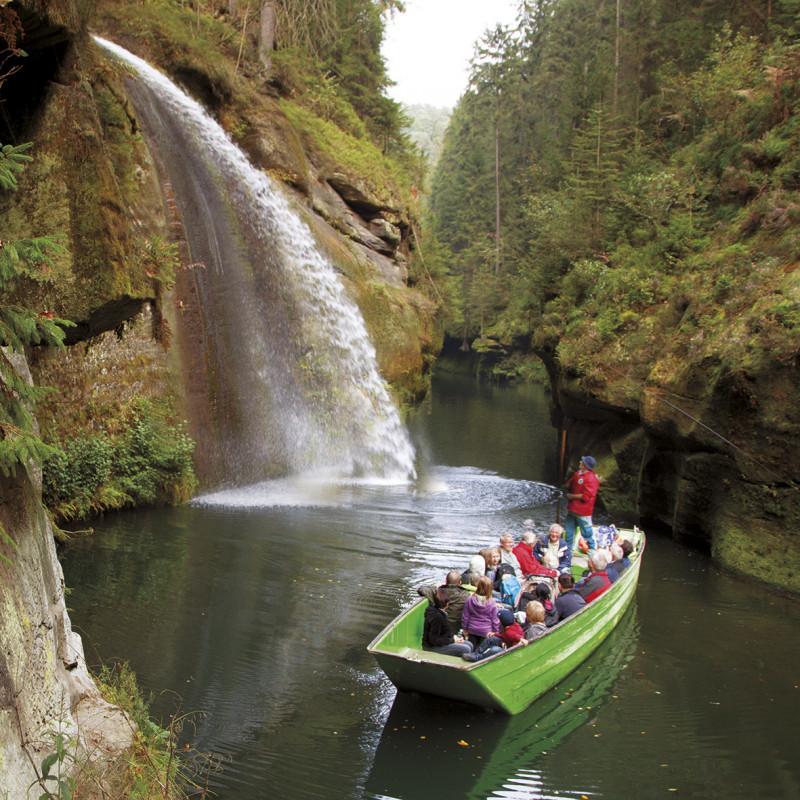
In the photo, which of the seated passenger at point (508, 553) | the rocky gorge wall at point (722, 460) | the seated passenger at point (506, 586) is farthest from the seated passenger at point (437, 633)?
the rocky gorge wall at point (722, 460)

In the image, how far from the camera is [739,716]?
8.51 meters

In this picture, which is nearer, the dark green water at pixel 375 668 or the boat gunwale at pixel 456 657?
the dark green water at pixel 375 668

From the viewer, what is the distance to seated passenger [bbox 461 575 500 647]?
8812 mm

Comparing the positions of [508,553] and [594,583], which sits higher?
[594,583]

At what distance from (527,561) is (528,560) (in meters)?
0.02

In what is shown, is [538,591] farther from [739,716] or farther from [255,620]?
[255,620]

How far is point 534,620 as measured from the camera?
8.77m

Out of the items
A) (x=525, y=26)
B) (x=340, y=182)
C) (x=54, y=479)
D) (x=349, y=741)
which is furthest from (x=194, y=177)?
(x=525, y=26)

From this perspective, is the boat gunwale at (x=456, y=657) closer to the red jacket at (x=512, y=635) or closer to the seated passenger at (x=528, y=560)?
the red jacket at (x=512, y=635)

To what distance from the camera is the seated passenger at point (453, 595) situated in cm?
916

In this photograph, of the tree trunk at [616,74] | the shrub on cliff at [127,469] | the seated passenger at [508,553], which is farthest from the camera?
the tree trunk at [616,74]

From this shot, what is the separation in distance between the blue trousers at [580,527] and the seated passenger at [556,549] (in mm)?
1251

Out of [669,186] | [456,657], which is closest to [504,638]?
[456,657]

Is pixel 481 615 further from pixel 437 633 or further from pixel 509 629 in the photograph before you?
pixel 437 633
